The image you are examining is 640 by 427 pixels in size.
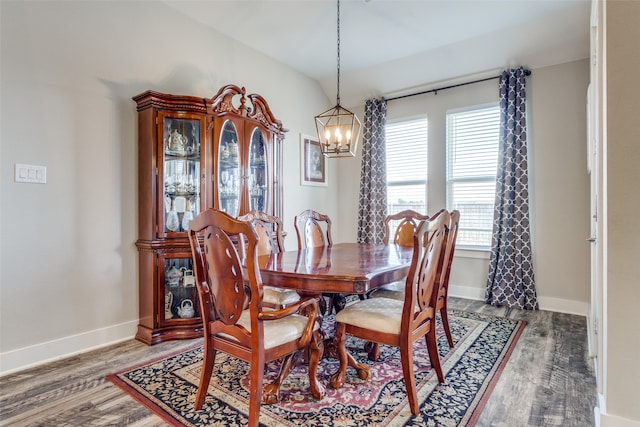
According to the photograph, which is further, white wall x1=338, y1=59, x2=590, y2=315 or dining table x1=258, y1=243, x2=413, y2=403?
white wall x1=338, y1=59, x2=590, y2=315

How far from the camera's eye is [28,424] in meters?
1.70

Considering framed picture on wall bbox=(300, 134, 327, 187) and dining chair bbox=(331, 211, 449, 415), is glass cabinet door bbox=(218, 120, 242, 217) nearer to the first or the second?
framed picture on wall bbox=(300, 134, 327, 187)

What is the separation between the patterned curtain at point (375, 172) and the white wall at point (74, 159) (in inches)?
96.4

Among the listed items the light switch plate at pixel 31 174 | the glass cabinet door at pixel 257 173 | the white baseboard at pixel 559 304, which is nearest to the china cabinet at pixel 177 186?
the glass cabinet door at pixel 257 173

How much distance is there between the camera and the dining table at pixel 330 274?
5.63 feet

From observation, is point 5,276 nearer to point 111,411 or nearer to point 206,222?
point 111,411

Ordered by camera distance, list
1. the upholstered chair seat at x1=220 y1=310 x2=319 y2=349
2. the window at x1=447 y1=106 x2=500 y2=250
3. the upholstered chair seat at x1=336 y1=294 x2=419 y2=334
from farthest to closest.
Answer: the window at x1=447 y1=106 x2=500 y2=250 → the upholstered chair seat at x1=336 y1=294 x2=419 y2=334 → the upholstered chair seat at x1=220 y1=310 x2=319 y2=349

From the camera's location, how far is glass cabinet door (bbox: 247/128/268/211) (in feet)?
11.2

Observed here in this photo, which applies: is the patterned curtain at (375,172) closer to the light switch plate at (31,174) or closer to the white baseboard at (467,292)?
the white baseboard at (467,292)

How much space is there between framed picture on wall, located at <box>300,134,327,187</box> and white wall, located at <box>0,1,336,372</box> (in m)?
1.74

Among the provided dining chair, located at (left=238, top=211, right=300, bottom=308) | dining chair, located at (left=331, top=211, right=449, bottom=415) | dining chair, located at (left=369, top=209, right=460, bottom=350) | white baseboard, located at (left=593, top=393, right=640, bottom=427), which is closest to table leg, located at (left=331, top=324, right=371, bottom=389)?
dining chair, located at (left=331, top=211, right=449, bottom=415)

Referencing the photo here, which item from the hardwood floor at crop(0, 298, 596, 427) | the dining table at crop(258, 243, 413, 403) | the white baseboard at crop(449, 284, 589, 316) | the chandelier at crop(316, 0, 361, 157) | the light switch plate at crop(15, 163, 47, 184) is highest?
the chandelier at crop(316, 0, 361, 157)

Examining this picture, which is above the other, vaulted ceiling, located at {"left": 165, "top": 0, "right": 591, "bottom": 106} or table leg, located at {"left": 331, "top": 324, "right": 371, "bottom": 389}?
vaulted ceiling, located at {"left": 165, "top": 0, "right": 591, "bottom": 106}

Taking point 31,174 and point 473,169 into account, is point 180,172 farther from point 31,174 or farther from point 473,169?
point 473,169
